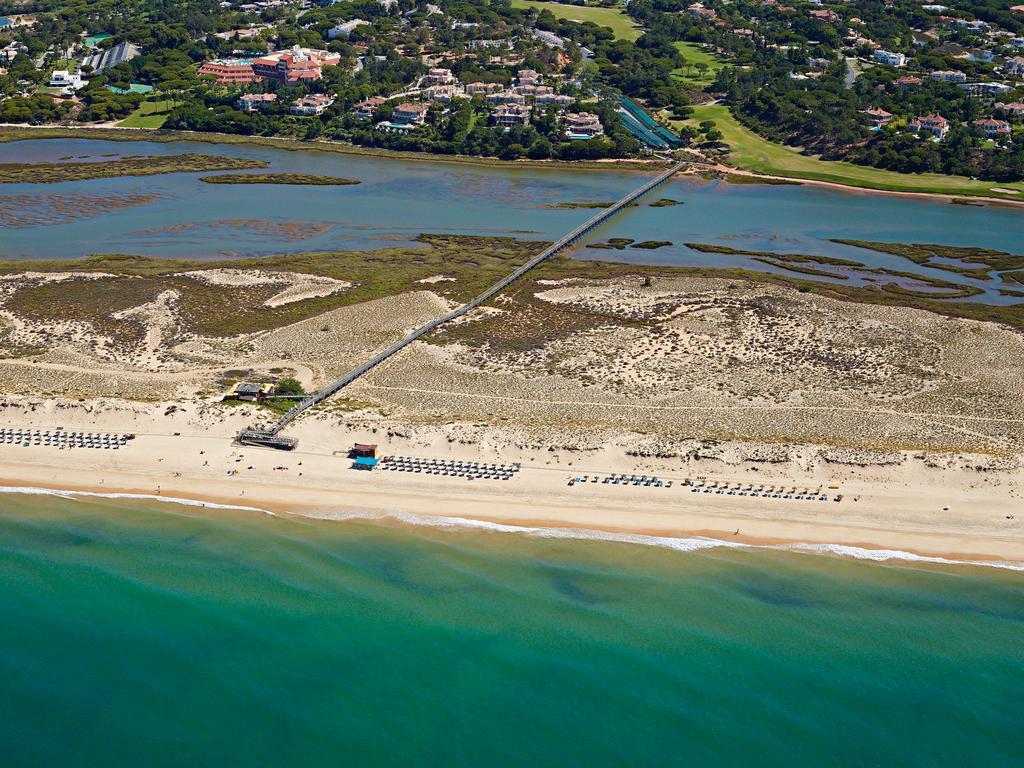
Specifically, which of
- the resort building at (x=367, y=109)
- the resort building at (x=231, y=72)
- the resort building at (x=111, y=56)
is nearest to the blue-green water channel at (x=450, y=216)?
the resort building at (x=367, y=109)

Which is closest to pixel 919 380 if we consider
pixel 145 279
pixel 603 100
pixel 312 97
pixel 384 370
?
pixel 384 370

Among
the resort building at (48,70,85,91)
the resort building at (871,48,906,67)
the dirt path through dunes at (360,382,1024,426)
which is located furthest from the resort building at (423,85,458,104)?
the dirt path through dunes at (360,382,1024,426)

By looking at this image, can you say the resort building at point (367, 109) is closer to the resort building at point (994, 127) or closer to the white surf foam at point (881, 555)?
the resort building at point (994, 127)

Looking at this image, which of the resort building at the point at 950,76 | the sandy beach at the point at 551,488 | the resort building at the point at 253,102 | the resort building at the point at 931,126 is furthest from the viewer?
the resort building at the point at 950,76

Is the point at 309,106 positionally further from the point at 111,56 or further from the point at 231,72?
the point at 111,56

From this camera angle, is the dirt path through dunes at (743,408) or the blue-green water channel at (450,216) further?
the blue-green water channel at (450,216)

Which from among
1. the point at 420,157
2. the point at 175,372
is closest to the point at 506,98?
the point at 420,157
